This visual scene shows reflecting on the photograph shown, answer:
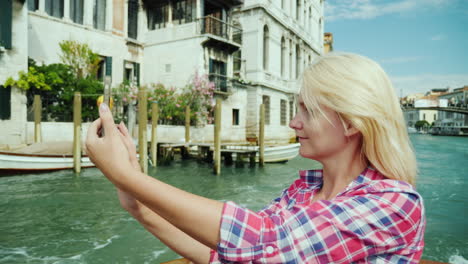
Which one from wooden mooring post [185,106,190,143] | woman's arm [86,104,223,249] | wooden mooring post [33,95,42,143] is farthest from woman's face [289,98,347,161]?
wooden mooring post [185,106,190,143]

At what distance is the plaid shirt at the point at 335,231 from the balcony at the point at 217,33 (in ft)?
53.0

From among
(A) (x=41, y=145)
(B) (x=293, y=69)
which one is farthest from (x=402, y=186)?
(B) (x=293, y=69)

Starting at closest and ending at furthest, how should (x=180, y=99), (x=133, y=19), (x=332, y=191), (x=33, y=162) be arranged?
(x=332, y=191) → (x=33, y=162) → (x=180, y=99) → (x=133, y=19)

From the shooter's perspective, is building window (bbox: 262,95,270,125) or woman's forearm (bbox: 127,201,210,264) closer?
woman's forearm (bbox: 127,201,210,264)

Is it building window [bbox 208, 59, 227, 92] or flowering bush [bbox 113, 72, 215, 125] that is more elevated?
building window [bbox 208, 59, 227, 92]

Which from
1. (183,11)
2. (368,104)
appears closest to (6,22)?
(183,11)

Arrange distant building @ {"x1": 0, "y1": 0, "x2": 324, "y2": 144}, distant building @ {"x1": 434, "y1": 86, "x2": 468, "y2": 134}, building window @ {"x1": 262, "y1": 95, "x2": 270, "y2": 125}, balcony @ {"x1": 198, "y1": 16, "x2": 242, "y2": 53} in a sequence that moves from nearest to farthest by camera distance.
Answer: distant building @ {"x1": 0, "y1": 0, "x2": 324, "y2": 144}
balcony @ {"x1": 198, "y1": 16, "x2": 242, "y2": 53}
building window @ {"x1": 262, "y1": 95, "x2": 270, "y2": 125}
distant building @ {"x1": 434, "y1": 86, "x2": 468, "y2": 134}

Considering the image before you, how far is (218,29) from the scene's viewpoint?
1755cm

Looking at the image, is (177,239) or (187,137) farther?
(187,137)

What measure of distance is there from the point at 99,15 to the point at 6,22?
17.4 ft

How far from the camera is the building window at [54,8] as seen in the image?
13.9 meters

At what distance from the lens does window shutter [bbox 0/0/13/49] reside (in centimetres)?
1077

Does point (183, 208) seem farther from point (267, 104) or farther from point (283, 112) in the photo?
point (283, 112)

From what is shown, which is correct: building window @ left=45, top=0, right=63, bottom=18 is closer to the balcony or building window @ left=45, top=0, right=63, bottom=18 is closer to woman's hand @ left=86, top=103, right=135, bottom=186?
the balcony
